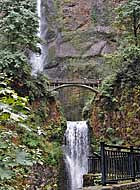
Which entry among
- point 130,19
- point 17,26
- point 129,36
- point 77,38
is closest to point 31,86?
point 17,26

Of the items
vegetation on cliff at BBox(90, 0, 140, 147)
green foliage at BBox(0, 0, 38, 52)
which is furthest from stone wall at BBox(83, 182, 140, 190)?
green foliage at BBox(0, 0, 38, 52)

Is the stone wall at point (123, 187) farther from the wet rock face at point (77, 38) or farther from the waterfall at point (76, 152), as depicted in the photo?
the wet rock face at point (77, 38)

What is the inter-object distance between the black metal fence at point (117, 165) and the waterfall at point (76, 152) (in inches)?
371

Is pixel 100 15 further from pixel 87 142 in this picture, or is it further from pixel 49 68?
pixel 87 142

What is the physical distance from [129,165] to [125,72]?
32.1 feet

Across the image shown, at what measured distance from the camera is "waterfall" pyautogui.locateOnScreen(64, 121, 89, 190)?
17.3 m

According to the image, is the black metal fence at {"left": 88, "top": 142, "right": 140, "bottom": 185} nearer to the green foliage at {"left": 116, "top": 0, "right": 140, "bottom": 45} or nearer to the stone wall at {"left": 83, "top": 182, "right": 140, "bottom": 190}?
the stone wall at {"left": 83, "top": 182, "right": 140, "bottom": 190}

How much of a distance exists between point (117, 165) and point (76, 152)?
10.9 meters

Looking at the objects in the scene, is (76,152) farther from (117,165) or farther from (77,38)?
(77,38)

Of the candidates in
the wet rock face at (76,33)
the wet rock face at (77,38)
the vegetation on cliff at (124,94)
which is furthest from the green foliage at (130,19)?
the wet rock face at (76,33)

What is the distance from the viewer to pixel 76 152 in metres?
17.9

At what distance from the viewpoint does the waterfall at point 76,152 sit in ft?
56.9

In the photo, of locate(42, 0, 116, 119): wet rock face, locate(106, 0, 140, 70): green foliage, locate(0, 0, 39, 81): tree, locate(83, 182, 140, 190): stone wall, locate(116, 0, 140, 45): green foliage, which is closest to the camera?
locate(83, 182, 140, 190): stone wall

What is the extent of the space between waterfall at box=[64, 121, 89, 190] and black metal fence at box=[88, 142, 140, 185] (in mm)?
9425
